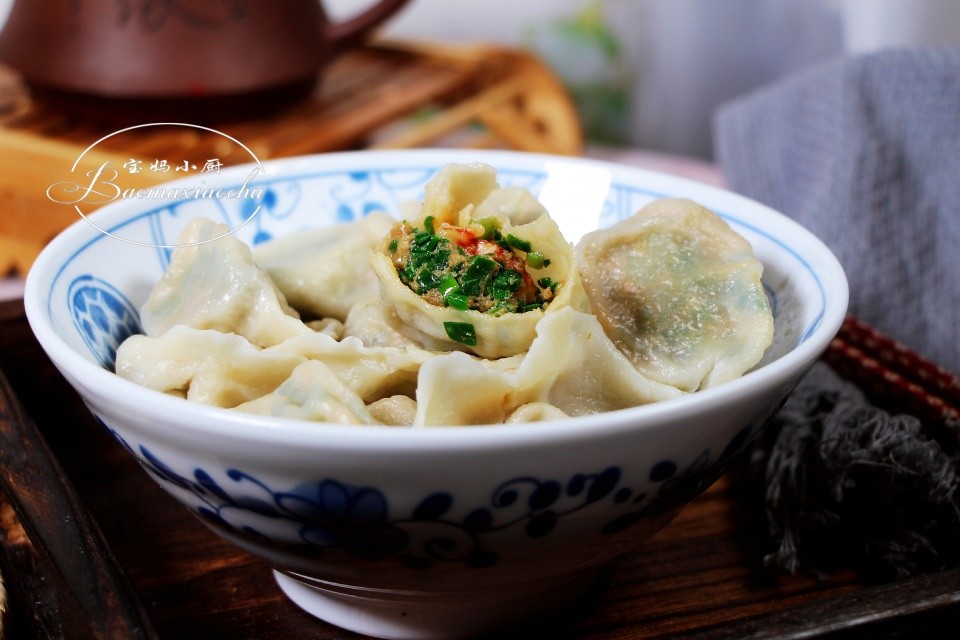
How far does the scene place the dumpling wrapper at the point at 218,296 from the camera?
3.74ft

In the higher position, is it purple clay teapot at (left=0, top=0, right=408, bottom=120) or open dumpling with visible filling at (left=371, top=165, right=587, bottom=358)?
open dumpling with visible filling at (left=371, top=165, right=587, bottom=358)

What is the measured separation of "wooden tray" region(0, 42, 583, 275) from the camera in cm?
206

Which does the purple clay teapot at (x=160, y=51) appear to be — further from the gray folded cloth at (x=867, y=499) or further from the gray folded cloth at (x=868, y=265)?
the gray folded cloth at (x=867, y=499)

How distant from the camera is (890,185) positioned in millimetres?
1925

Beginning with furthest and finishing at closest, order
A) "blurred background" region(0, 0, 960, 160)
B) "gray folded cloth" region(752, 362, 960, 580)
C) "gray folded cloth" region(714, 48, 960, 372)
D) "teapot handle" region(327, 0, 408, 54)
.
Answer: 1. "blurred background" region(0, 0, 960, 160)
2. "teapot handle" region(327, 0, 408, 54)
3. "gray folded cloth" region(714, 48, 960, 372)
4. "gray folded cloth" region(752, 362, 960, 580)

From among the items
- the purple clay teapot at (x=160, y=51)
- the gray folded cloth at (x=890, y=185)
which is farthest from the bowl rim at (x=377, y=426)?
the purple clay teapot at (x=160, y=51)

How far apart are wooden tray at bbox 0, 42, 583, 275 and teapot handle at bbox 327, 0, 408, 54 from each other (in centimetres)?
17

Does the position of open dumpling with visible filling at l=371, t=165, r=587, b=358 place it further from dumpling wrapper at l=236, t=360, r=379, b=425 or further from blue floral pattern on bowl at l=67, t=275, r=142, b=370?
blue floral pattern on bowl at l=67, t=275, r=142, b=370

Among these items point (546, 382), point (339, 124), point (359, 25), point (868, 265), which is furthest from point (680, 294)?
point (359, 25)

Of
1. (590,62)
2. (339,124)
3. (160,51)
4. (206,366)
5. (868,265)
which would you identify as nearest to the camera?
(206,366)

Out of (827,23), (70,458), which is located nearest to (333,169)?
(70,458)

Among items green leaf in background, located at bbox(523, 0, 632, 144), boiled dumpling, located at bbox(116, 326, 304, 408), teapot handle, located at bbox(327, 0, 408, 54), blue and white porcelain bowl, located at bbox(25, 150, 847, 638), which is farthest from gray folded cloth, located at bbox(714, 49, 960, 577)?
green leaf in background, located at bbox(523, 0, 632, 144)

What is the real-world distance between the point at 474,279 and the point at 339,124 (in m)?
1.46

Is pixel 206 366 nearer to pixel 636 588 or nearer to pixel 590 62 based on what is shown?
pixel 636 588
